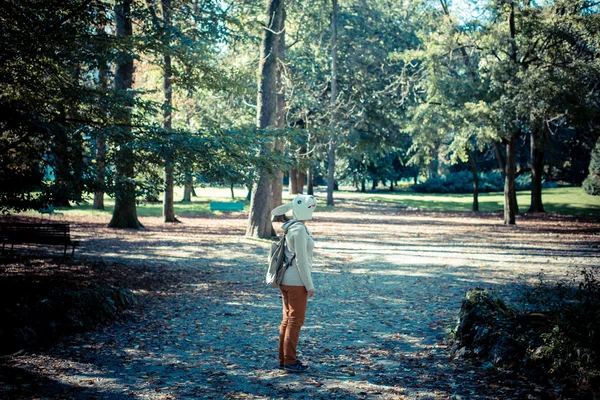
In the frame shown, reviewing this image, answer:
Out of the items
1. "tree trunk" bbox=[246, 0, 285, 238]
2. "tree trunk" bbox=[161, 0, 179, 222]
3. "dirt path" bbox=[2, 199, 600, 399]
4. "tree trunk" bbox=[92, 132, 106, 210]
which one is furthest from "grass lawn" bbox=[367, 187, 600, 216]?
"tree trunk" bbox=[92, 132, 106, 210]

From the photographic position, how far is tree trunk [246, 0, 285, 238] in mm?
17422

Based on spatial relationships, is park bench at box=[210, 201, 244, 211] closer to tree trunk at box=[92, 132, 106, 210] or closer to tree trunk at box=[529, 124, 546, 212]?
tree trunk at box=[529, 124, 546, 212]

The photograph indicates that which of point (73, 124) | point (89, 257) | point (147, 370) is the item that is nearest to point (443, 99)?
point (89, 257)

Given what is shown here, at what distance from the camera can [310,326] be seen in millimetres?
7859

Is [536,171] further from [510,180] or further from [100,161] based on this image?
[100,161]

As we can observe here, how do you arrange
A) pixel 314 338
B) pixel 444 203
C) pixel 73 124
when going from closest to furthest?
pixel 314 338 → pixel 73 124 → pixel 444 203

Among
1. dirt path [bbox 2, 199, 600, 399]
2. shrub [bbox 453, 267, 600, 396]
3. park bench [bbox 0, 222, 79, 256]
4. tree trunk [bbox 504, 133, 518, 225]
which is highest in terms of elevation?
tree trunk [bbox 504, 133, 518, 225]

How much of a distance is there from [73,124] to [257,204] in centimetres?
911

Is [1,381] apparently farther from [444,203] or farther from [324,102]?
[444,203]

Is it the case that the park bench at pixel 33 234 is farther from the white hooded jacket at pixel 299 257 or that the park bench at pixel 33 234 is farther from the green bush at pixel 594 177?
the green bush at pixel 594 177

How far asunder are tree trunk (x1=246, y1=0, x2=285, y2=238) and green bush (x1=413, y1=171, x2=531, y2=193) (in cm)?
4042

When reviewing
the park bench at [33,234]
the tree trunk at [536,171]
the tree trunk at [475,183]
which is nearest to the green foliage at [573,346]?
the park bench at [33,234]

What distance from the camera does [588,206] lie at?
1289 inches

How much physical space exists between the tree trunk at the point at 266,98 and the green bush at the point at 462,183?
40424 millimetres
